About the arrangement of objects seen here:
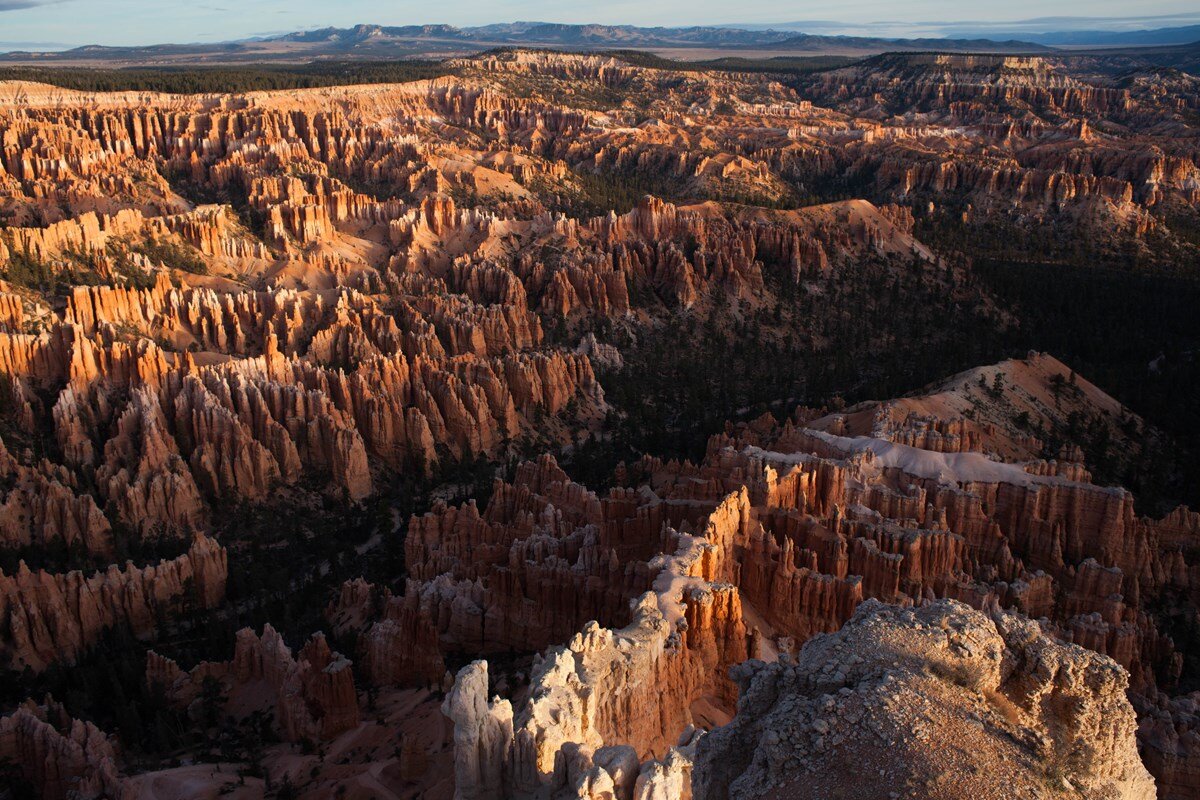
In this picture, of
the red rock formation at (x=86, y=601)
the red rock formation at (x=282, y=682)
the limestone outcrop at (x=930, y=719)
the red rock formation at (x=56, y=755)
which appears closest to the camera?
the limestone outcrop at (x=930, y=719)

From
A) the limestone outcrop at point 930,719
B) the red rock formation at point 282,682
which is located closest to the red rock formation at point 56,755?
the red rock formation at point 282,682

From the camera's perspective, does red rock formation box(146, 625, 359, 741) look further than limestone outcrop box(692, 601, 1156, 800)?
Yes

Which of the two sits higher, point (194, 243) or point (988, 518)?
point (194, 243)

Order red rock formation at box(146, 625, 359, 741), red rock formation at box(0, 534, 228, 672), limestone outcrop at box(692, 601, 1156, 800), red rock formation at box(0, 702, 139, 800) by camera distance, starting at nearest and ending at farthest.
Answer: limestone outcrop at box(692, 601, 1156, 800), red rock formation at box(0, 702, 139, 800), red rock formation at box(146, 625, 359, 741), red rock formation at box(0, 534, 228, 672)

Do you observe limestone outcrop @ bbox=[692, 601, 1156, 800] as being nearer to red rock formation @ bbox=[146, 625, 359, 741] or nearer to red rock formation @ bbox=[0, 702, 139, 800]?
red rock formation @ bbox=[146, 625, 359, 741]

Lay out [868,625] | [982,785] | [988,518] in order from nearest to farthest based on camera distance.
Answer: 1. [982,785]
2. [868,625]
3. [988,518]

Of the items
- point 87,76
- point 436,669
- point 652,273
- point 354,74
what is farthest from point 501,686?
point 354,74

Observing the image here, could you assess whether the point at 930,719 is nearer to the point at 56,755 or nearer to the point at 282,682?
the point at 282,682

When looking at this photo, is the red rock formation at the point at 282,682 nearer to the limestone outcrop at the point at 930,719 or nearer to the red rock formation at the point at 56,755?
the red rock formation at the point at 56,755

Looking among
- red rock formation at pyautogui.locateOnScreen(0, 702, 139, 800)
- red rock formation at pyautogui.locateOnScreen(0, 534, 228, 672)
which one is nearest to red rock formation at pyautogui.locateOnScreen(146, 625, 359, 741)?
red rock formation at pyautogui.locateOnScreen(0, 702, 139, 800)

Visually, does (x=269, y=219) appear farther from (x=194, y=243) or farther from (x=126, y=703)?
(x=126, y=703)

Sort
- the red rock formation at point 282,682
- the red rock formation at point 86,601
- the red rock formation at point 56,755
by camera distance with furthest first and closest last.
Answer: the red rock formation at point 86,601 < the red rock formation at point 282,682 < the red rock formation at point 56,755
